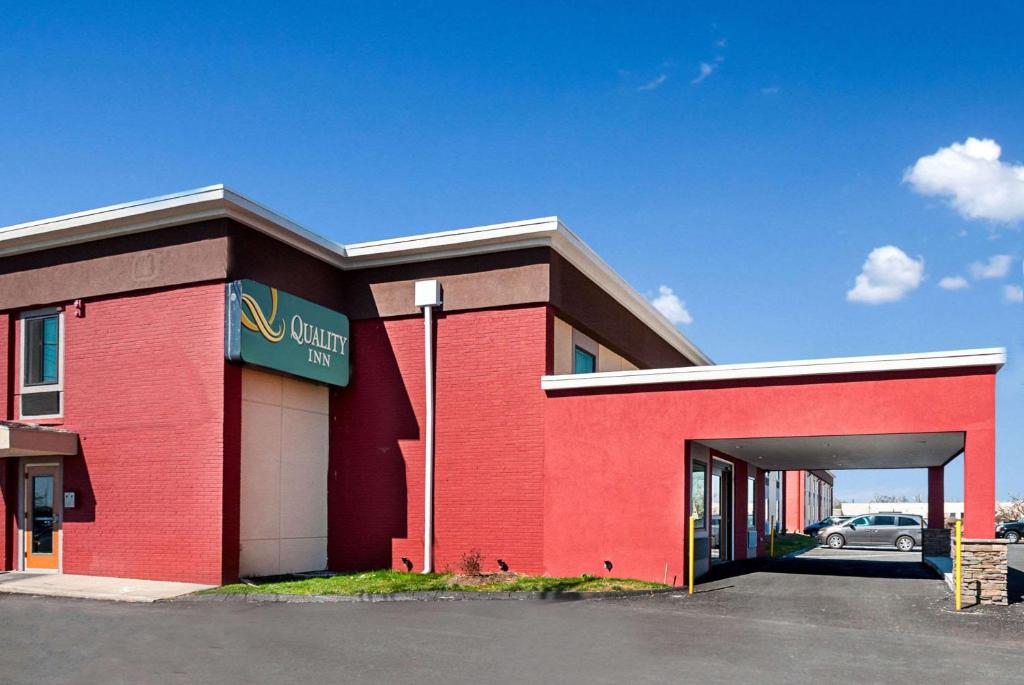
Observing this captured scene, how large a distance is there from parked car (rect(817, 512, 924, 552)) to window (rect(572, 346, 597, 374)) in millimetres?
18462

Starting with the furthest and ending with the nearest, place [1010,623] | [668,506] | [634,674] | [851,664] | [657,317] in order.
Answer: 1. [657,317]
2. [668,506]
3. [1010,623]
4. [851,664]
5. [634,674]

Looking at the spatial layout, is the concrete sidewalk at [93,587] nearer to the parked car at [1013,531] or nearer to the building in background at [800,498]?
the parked car at [1013,531]

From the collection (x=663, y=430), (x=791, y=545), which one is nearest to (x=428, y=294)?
(x=663, y=430)

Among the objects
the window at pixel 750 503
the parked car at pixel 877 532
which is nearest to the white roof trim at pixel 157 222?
the window at pixel 750 503

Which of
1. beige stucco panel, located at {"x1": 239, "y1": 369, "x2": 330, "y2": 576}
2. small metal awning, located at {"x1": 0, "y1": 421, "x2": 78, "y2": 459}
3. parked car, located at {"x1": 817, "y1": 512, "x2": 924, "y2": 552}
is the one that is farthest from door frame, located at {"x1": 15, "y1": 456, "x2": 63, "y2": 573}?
parked car, located at {"x1": 817, "y1": 512, "x2": 924, "y2": 552}

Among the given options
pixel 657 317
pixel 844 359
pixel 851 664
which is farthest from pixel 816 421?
pixel 657 317

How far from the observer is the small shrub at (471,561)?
19.4 m

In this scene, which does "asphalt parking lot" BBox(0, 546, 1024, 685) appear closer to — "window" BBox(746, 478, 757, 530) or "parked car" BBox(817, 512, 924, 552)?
"window" BBox(746, 478, 757, 530)

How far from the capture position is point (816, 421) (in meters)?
17.8

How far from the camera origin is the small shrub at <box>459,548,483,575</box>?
63.8ft

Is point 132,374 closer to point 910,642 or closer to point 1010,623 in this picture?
point 910,642

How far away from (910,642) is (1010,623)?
2658mm

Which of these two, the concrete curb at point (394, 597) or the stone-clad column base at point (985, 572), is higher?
the stone-clad column base at point (985, 572)

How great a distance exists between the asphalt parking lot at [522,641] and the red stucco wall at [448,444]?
402 cm
